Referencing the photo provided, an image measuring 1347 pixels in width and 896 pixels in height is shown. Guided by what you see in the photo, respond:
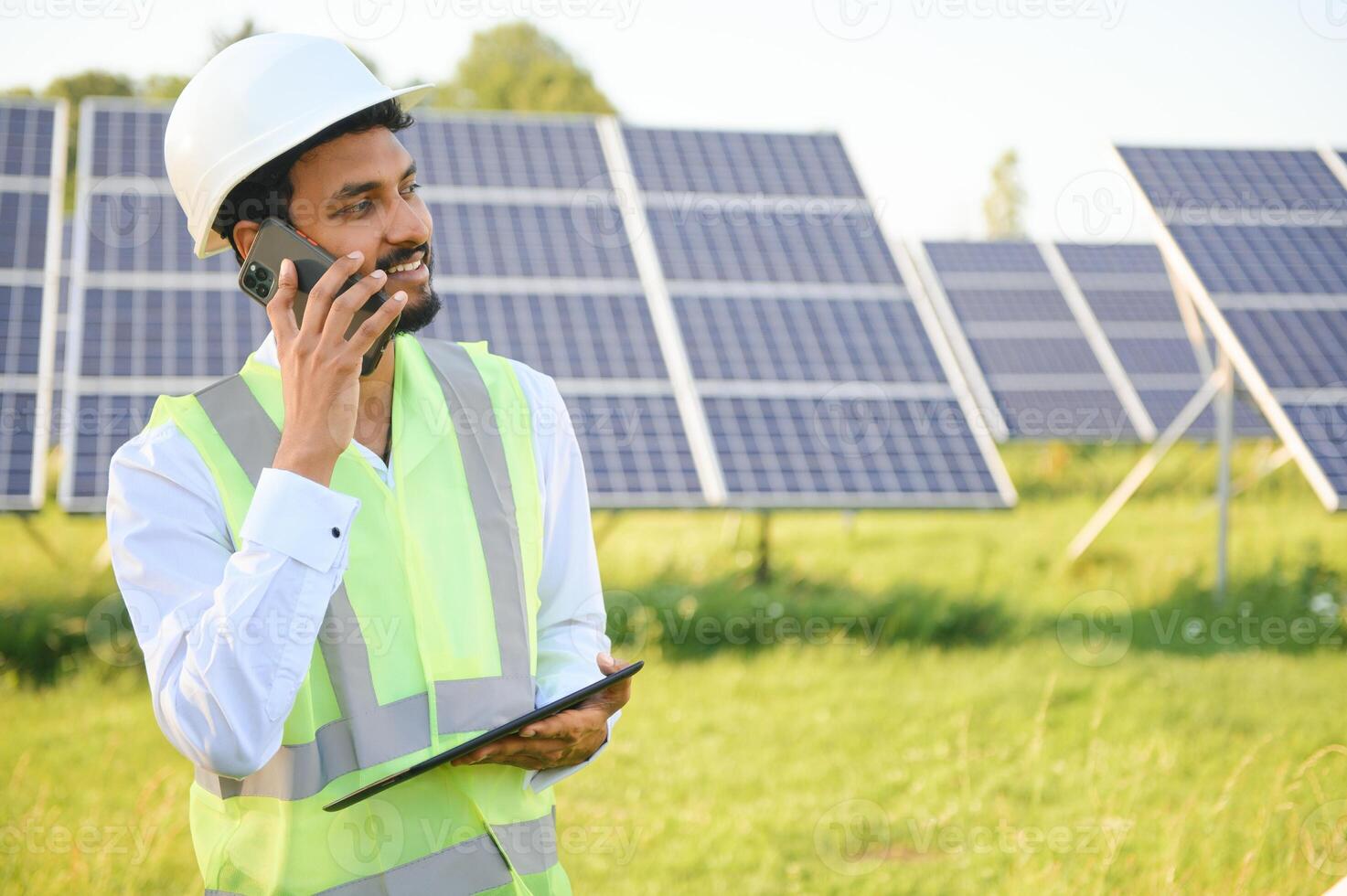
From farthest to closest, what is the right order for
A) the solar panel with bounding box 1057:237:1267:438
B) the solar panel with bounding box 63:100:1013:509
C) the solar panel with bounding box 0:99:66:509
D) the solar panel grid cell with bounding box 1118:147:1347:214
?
the solar panel with bounding box 1057:237:1267:438, the solar panel grid cell with bounding box 1118:147:1347:214, the solar panel with bounding box 63:100:1013:509, the solar panel with bounding box 0:99:66:509

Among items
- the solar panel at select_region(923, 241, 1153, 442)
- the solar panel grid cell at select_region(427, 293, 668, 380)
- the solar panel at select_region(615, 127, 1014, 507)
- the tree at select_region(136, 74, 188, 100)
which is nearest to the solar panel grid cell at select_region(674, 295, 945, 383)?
the solar panel at select_region(615, 127, 1014, 507)

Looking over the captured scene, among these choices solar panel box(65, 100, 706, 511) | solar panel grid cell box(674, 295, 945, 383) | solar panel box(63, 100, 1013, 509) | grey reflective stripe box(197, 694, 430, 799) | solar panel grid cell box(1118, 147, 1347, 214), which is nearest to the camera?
grey reflective stripe box(197, 694, 430, 799)

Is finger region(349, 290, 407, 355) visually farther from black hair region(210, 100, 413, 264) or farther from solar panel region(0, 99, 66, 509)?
solar panel region(0, 99, 66, 509)

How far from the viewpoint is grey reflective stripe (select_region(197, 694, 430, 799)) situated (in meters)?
2.33

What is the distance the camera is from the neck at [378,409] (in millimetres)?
2623

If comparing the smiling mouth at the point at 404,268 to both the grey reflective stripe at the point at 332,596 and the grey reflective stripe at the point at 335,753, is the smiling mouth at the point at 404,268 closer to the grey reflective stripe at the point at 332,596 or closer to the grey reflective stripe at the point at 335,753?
the grey reflective stripe at the point at 332,596

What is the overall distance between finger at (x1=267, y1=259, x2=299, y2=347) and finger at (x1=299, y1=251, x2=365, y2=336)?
50 mm

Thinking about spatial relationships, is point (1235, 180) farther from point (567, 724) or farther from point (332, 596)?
point (332, 596)

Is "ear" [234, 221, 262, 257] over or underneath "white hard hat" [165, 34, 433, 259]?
underneath

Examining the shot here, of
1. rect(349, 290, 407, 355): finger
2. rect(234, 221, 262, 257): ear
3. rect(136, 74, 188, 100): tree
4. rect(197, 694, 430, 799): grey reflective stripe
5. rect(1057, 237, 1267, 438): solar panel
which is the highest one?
rect(136, 74, 188, 100): tree

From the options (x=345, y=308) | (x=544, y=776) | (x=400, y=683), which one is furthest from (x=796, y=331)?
(x=345, y=308)

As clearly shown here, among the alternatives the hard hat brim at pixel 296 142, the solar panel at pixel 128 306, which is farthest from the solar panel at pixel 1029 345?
the hard hat brim at pixel 296 142

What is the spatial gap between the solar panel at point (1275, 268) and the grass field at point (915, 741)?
61.0 inches

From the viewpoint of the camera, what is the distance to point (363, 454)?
8.31 ft
